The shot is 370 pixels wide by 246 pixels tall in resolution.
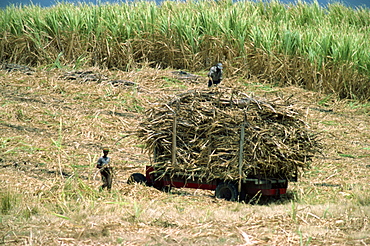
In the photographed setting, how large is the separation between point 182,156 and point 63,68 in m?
9.09

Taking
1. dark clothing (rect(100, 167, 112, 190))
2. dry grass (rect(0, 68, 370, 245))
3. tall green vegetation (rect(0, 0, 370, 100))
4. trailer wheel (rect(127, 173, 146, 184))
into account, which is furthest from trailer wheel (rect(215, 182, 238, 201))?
tall green vegetation (rect(0, 0, 370, 100))

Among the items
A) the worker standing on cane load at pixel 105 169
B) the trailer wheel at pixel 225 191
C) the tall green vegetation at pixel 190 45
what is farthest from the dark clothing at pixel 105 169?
the tall green vegetation at pixel 190 45

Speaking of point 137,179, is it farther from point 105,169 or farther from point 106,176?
point 105,169

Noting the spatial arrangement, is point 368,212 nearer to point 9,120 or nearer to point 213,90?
point 213,90

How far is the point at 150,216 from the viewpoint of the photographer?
5.73 m

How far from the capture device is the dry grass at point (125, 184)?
5164mm

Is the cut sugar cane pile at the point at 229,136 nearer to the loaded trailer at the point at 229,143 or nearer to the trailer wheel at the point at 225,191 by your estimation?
the loaded trailer at the point at 229,143

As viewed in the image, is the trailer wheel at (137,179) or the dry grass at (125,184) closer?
the dry grass at (125,184)

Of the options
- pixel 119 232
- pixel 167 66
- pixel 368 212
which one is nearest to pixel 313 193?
pixel 368 212

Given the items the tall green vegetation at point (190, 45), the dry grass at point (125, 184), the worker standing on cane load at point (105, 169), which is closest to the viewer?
the dry grass at point (125, 184)

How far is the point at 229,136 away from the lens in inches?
292

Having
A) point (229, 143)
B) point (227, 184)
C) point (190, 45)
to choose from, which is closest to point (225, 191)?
point (227, 184)

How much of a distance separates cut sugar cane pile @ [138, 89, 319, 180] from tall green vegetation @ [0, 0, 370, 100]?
8298 millimetres

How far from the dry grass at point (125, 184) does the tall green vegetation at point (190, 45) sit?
0.79 m
